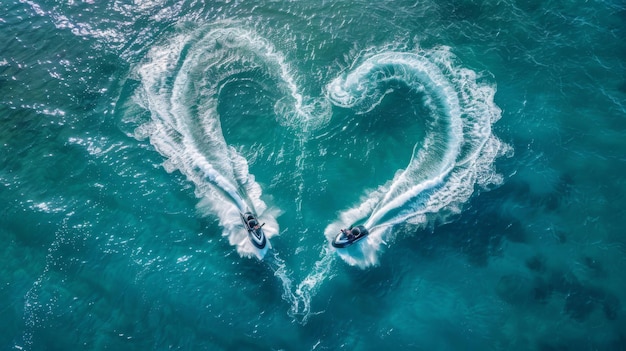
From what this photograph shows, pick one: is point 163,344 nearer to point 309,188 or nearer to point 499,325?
point 309,188

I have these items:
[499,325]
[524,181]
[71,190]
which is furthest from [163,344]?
[524,181]

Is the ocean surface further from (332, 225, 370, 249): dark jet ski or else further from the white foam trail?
(332, 225, 370, 249): dark jet ski

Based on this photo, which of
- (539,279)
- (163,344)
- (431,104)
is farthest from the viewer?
(431,104)

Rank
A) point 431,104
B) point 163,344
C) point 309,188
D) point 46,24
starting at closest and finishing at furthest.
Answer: point 163,344 < point 309,188 < point 431,104 < point 46,24

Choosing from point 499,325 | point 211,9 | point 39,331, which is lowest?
point 499,325

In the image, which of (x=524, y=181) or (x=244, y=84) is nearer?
(x=524, y=181)

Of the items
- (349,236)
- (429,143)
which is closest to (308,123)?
(429,143)

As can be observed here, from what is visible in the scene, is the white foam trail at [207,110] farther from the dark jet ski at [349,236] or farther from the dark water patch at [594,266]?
the dark water patch at [594,266]
